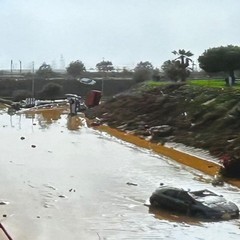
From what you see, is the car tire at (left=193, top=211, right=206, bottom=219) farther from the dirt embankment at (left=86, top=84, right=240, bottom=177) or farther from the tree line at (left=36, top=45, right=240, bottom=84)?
the tree line at (left=36, top=45, right=240, bottom=84)

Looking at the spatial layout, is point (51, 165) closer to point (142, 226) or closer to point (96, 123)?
point (142, 226)

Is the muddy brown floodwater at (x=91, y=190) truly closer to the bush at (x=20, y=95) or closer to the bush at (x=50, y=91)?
the bush at (x=20, y=95)

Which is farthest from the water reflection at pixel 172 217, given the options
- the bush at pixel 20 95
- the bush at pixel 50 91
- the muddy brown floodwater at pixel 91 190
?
the bush at pixel 50 91

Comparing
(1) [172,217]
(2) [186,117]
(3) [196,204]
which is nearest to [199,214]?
(3) [196,204]

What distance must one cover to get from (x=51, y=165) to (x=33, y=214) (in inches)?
518

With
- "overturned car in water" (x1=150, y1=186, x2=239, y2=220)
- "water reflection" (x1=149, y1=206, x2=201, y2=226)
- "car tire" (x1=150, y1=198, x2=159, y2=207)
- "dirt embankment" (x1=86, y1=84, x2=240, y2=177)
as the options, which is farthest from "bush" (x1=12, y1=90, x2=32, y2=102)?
"water reflection" (x1=149, y1=206, x2=201, y2=226)

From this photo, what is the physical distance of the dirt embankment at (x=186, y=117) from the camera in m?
43.9

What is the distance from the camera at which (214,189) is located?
102 feet

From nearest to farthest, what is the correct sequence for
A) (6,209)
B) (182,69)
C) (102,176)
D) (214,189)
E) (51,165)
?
(6,209) < (214,189) < (102,176) < (51,165) < (182,69)

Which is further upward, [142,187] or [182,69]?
[182,69]

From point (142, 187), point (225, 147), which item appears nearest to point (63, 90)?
point (225, 147)

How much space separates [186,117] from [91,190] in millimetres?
26852

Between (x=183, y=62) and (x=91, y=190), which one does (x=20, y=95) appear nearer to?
(x=183, y=62)

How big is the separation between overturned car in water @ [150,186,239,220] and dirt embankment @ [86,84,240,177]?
339 inches
